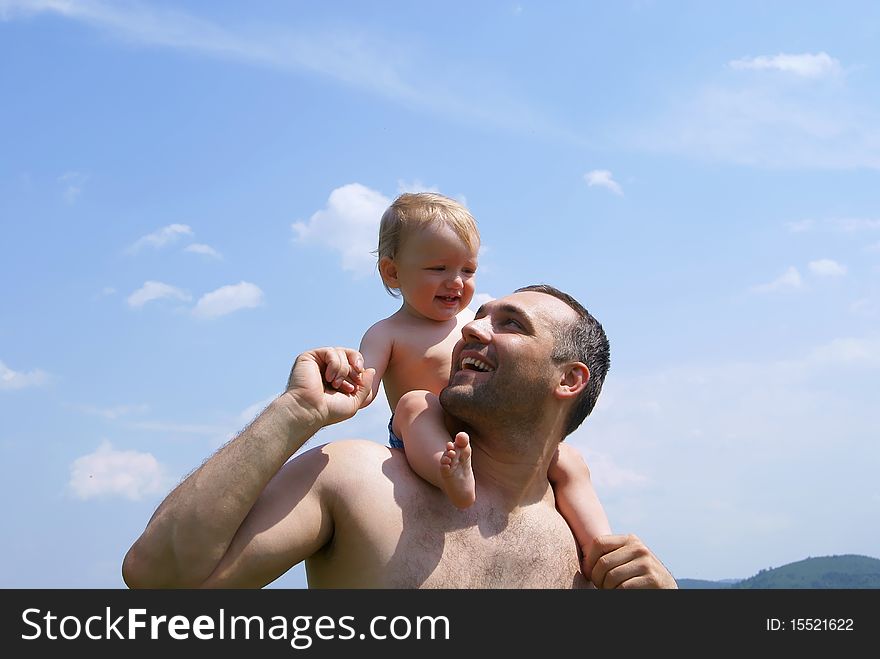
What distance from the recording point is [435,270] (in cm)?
652

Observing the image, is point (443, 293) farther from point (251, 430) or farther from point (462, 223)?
point (251, 430)

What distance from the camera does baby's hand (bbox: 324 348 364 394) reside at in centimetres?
517

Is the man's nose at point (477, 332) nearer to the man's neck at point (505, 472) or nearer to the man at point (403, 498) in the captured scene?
the man at point (403, 498)

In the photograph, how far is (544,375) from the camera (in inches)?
225

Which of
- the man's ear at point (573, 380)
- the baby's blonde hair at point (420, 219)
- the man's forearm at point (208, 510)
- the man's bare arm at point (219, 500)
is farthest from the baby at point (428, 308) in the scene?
the man's forearm at point (208, 510)

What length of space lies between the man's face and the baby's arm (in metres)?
0.71

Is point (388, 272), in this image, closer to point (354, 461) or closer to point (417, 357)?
point (417, 357)

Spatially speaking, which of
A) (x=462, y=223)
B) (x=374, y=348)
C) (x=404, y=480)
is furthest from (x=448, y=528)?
(x=462, y=223)

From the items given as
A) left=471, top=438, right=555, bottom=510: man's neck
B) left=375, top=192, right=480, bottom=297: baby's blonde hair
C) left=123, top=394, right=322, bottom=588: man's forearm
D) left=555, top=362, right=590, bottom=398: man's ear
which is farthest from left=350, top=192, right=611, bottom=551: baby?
left=123, top=394, right=322, bottom=588: man's forearm

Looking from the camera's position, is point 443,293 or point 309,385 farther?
point 443,293

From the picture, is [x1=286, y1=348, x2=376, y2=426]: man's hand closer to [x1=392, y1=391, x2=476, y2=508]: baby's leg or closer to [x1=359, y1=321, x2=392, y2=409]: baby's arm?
[x1=392, y1=391, x2=476, y2=508]: baby's leg

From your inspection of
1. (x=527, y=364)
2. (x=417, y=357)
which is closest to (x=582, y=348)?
(x=527, y=364)

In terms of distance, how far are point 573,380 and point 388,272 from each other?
159 cm
